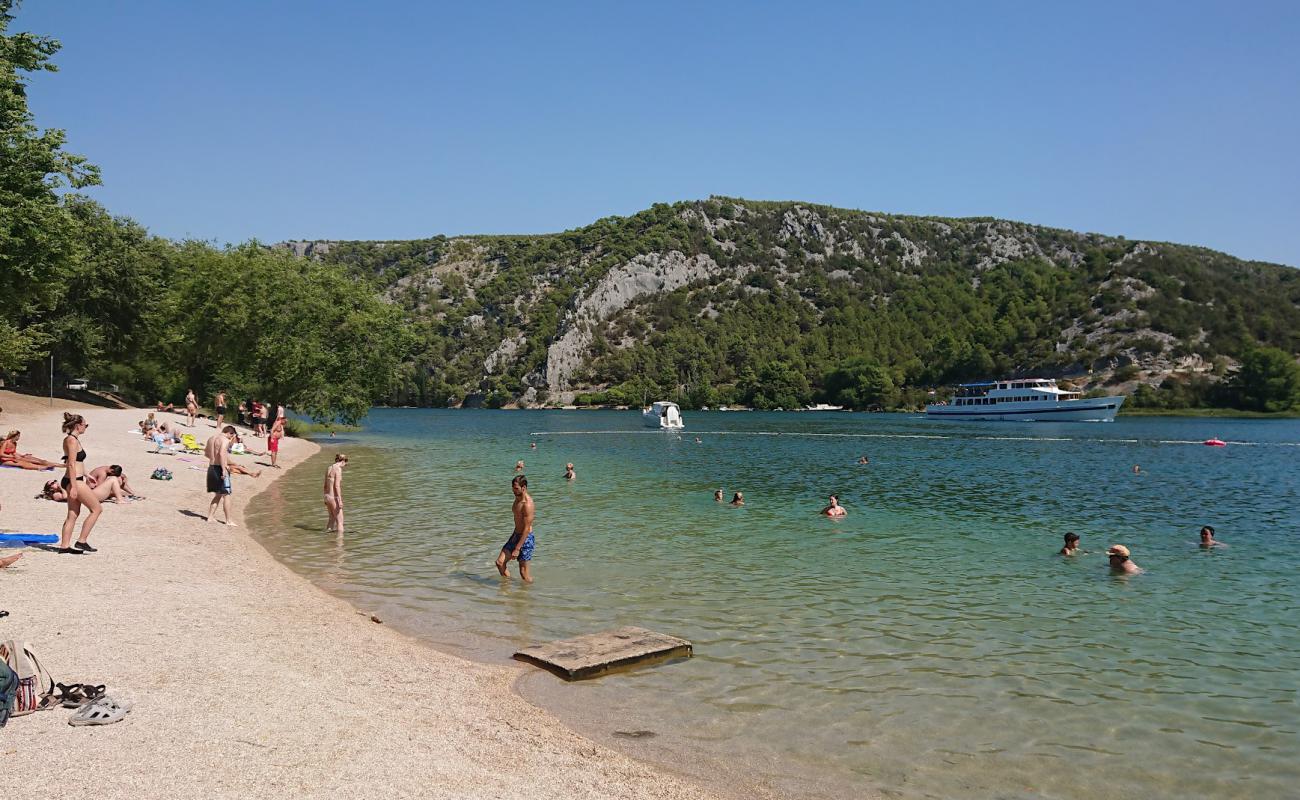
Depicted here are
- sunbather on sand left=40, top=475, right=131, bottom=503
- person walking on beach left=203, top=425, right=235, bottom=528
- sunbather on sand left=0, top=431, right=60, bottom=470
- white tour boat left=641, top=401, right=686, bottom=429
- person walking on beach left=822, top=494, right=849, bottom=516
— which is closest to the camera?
sunbather on sand left=40, top=475, right=131, bottom=503

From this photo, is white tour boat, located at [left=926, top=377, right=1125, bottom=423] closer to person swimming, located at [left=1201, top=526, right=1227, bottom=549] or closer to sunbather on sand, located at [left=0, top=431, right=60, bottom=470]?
person swimming, located at [left=1201, top=526, right=1227, bottom=549]

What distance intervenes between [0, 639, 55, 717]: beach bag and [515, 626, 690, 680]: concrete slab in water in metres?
5.38

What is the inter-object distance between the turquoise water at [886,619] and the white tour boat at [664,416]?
208 feet

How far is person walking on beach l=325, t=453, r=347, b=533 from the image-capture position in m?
20.3

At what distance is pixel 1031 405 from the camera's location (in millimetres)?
118125

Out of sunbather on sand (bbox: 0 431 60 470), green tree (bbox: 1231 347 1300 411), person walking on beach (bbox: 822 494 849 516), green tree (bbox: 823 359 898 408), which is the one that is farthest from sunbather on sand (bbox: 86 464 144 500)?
green tree (bbox: 1231 347 1300 411)

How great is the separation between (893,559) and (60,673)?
16.6 meters

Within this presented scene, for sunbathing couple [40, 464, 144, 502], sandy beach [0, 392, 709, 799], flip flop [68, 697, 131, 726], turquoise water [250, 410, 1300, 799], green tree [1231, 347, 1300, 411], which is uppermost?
green tree [1231, 347, 1300, 411]

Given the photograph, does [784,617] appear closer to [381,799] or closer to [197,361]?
[381,799]

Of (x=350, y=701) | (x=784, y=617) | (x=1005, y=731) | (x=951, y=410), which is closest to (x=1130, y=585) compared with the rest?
(x=784, y=617)

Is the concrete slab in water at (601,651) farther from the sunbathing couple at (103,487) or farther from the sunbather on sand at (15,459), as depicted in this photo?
the sunbather on sand at (15,459)

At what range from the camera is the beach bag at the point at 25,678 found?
7207 mm

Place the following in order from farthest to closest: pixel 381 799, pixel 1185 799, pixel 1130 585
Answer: pixel 1130 585 < pixel 1185 799 < pixel 381 799

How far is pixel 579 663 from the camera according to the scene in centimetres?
1048
